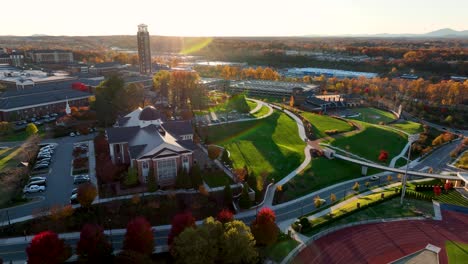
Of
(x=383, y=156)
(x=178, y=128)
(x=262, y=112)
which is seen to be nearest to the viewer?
(x=178, y=128)

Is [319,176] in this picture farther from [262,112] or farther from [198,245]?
[262,112]

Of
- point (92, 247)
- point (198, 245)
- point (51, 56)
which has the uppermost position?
point (51, 56)

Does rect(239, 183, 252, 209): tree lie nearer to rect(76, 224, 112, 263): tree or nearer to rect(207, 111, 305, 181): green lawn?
rect(207, 111, 305, 181): green lawn

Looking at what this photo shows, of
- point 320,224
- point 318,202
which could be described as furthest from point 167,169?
point 320,224

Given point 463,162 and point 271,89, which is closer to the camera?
point 463,162

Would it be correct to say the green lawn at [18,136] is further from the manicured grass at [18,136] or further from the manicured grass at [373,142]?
the manicured grass at [373,142]

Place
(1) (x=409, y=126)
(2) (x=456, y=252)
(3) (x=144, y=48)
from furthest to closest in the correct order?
(3) (x=144, y=48) → (1) (x=409, y=126) → (2) (x=456, y=252)

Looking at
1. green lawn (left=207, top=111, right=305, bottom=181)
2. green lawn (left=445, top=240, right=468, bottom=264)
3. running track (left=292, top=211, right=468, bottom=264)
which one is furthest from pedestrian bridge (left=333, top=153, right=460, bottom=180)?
green lawn (left=445, top=240, right=468, bottom=264)
